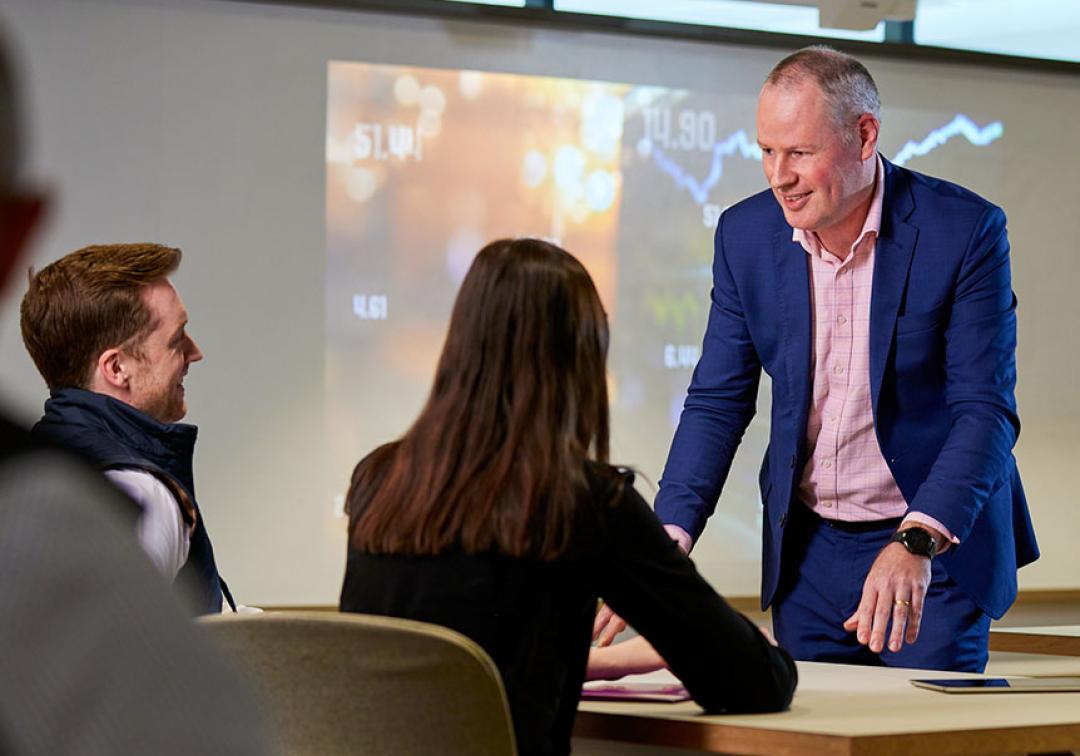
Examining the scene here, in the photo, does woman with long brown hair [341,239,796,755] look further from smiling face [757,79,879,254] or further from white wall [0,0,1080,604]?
white wall [0,0,1080,604]

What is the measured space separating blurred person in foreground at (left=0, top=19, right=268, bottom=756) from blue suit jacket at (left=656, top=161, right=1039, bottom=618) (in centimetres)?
189

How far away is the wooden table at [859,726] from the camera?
1.49 meters

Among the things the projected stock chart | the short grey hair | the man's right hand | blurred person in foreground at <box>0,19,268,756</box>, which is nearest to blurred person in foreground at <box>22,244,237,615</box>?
the man's right hand

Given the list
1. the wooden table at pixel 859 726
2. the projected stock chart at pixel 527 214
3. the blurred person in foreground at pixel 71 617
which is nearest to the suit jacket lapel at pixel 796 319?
the wooden table at pixel 859 726

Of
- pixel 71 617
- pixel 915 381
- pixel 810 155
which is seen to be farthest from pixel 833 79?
pixel 71 617

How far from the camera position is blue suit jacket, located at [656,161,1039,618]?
231 centimetres

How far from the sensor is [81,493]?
1.47 ft

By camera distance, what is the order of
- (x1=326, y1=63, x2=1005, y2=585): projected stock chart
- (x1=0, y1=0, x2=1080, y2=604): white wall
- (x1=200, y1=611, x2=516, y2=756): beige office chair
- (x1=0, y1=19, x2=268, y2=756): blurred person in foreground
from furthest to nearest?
(x1=326, y1=63, x2=1005, y2=585): projected stock chart, (x1=0, y1=0, x2=1080, y2=604): white wall, (x1=200, y1=611, x2=516, y2=756): beige office chair, (x1=0, y1=19, x2=268, y2=756): blurred person in foreground

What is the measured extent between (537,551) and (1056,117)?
192 inches

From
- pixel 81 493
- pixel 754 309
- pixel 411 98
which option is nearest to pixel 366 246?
pixel 411 98

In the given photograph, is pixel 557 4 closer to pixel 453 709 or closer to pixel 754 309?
pixel 754 309

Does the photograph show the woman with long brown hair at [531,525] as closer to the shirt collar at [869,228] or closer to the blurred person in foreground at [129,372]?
the blurred person in foreground at [129,372]

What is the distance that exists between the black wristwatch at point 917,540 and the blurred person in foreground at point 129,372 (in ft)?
3.27

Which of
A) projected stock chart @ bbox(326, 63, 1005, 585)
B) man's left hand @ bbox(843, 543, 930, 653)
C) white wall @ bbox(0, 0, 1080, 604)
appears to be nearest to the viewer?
man's left hand @ bbox(843, 543, 930, 653)
